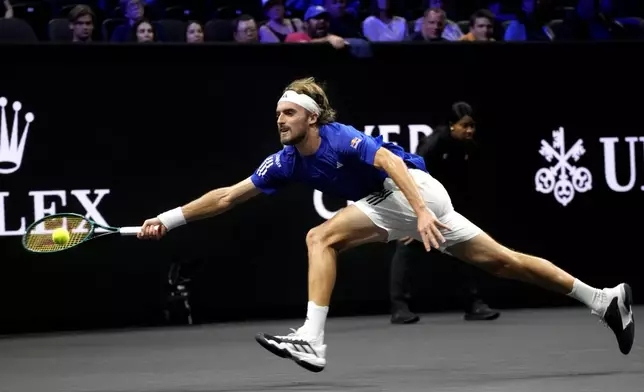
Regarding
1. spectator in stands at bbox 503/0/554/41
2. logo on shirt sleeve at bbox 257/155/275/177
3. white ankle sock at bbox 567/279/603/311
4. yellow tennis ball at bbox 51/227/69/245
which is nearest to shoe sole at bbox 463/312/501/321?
spectator in stands at bbox 503/0/554/41

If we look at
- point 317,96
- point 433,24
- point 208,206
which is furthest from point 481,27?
point 208,206

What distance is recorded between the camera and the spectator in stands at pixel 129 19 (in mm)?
11078

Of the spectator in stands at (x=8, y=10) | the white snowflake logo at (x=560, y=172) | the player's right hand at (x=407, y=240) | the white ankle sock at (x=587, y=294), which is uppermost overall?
the spectator in stands at (x=8, y=10)

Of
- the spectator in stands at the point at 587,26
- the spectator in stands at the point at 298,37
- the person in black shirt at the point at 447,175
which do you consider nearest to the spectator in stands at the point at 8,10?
the spectator in stands at the point at 298,37

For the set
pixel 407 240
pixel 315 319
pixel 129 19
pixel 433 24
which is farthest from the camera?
pixel 129 19

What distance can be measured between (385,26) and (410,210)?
16.5 ft

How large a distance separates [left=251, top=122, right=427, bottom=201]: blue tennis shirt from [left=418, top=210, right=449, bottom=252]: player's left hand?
0.52 meters

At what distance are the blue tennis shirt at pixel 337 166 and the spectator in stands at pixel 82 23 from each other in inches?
144

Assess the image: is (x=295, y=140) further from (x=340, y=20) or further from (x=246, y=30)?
(x=340, y=20)

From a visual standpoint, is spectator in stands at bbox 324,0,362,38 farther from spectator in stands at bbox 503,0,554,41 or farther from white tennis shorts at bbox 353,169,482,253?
white tennis shorts at bbox 353,169,482,253

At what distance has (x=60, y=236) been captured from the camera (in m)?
7.49

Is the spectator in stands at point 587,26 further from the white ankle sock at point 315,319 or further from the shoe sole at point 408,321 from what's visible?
the white ankle sock at point 315,319

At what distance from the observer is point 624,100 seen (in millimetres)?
11156

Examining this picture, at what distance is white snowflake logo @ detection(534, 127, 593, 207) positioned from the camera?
36.3 feet
